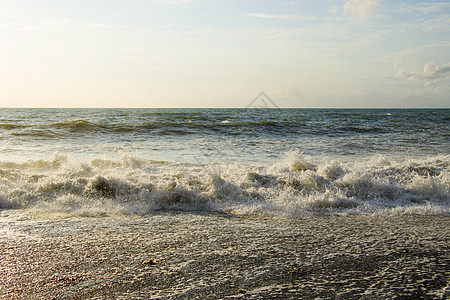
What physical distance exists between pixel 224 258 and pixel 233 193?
2281 mm

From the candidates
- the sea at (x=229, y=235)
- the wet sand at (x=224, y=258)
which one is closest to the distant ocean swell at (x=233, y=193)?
the sea at (x=229, y=235)

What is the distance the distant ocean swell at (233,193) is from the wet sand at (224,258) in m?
0.45

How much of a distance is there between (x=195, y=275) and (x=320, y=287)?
3.29 feet

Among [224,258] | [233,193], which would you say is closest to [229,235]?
[224,258]

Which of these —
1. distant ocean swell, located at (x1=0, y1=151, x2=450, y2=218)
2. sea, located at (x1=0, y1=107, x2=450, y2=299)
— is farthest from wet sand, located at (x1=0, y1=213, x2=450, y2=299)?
distant ocean swell, located at (x1=0, y1=151, x2=450, y2=218)

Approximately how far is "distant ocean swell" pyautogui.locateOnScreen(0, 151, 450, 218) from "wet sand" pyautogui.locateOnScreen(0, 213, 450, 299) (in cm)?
45

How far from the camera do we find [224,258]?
10.1 ft

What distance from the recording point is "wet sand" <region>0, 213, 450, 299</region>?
99.2 inches

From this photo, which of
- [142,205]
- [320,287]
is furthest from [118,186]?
[320,287]

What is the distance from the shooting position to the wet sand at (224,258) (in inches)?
Result: 99.2

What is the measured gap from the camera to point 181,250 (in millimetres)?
3268

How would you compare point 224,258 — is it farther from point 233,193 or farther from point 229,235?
point 233,193

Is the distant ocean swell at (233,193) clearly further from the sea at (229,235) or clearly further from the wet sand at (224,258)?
the wet sand at (224,258)

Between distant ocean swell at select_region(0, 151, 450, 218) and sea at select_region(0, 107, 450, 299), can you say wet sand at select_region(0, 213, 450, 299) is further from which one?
distant ocean swell at select_region(0, 151, 450, 218)
